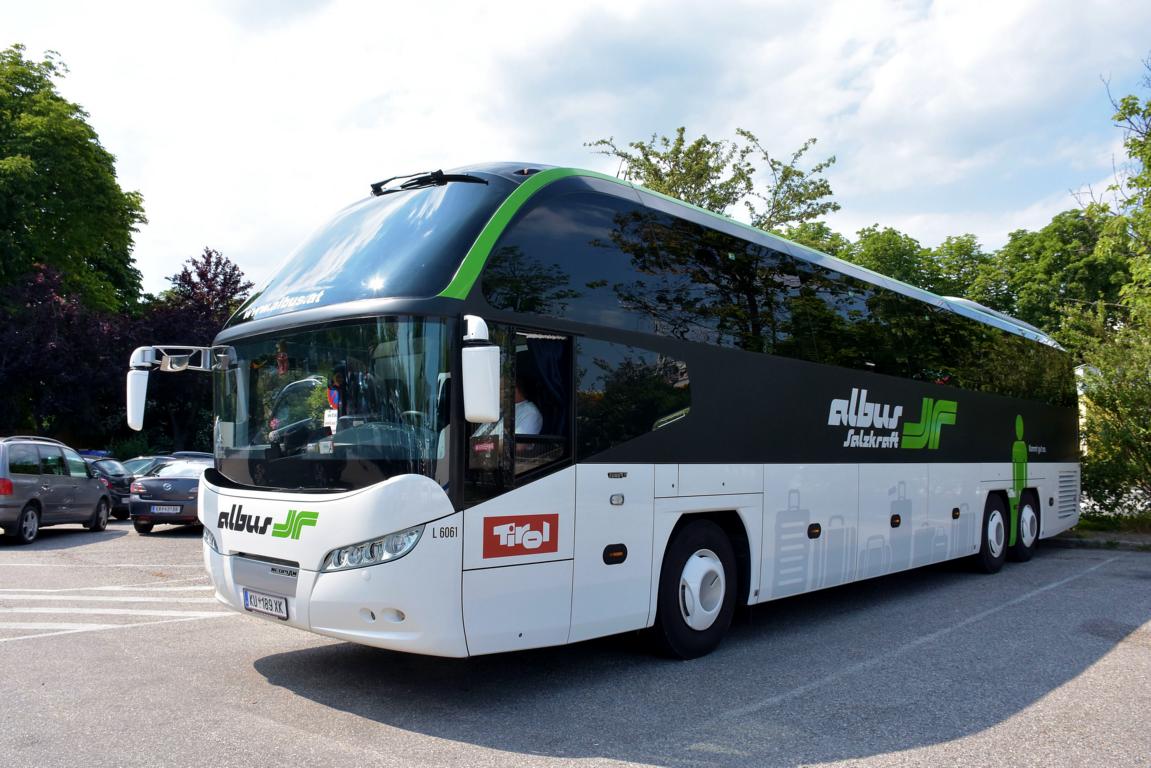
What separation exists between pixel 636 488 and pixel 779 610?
12.7ft

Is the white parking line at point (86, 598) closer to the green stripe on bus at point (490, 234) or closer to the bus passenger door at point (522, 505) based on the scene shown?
the bus passenger door at point (522, 505)

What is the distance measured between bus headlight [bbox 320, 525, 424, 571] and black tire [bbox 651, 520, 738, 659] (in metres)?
2.29

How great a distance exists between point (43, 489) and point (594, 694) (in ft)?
46.2

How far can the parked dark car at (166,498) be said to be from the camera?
57.3 feet

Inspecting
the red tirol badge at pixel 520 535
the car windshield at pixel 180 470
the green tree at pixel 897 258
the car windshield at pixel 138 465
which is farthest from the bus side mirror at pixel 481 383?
the green tree at pixel 897 258

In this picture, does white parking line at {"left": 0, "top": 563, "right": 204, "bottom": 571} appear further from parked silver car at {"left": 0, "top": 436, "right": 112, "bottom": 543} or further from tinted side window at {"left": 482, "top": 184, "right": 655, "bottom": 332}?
tinted side window at {"left": 482, "top": 184, "right": 655, "bottom": 332}

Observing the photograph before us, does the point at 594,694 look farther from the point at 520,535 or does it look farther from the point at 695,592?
the point at 695,592

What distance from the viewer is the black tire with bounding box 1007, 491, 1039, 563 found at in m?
13.7

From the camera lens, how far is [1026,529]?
13961 millimetres

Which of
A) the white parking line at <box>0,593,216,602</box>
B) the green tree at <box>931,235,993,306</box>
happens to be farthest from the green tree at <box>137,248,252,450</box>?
the green tree at <box>931,235,993,306</box>

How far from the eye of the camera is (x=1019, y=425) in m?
13.5

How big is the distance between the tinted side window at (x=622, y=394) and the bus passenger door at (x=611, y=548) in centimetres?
25

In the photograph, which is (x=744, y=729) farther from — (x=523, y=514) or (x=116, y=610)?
(x=116, y=610)

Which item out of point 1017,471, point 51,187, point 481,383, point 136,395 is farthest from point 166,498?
point 51,187
